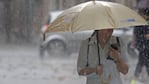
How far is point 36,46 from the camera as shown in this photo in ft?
61.7

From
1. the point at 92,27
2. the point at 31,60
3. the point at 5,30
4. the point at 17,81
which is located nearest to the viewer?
the point at 92,27

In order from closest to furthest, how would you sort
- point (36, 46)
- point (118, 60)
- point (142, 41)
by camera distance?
point (118, 60)
point (142, 41)
point (36, 46)

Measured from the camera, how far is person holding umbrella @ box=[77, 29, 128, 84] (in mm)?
4551

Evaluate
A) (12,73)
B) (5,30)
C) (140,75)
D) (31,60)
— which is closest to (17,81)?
(12,73)

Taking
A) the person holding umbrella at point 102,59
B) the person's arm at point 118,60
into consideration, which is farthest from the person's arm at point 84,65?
the person's arm at point 118,60

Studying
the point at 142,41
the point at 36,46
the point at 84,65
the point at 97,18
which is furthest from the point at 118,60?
the point at 36,46

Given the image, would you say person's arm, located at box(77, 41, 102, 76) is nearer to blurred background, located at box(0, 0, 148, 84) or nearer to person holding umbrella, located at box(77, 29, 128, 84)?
person holding umbrella, located at box(77, 29, 128, 84)

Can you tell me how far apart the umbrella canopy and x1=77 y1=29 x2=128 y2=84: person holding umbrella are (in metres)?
0.10

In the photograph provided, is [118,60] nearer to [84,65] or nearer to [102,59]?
[102,59]

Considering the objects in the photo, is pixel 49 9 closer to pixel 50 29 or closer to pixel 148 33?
pixel 148 33

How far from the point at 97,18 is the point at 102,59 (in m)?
0.35

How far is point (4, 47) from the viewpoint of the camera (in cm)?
1894

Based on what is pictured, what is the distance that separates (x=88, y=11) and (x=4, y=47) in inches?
573

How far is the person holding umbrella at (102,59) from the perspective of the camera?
4.55m
